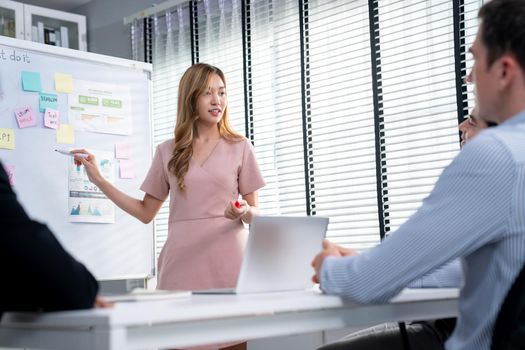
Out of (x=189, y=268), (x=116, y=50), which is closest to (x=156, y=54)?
(x=116, y=50)

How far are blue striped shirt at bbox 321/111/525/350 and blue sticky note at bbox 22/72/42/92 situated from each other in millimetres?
2641

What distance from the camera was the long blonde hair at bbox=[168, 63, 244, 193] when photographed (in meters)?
3.05

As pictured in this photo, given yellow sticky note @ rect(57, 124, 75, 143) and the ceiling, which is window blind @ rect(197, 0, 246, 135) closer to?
yellow sticky note @ rect(57, 124, 75, 143)

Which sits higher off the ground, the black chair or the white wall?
the white wall

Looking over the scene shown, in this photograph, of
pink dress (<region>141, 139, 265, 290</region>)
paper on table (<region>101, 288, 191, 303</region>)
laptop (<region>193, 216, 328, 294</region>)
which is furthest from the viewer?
pink dress (<region>141, 139, 265, 290</region>)

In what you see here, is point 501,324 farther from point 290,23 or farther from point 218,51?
point 218,51

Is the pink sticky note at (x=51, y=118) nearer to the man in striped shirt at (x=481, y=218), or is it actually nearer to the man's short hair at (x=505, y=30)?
the man in striped shirt at (x=481, y=218)

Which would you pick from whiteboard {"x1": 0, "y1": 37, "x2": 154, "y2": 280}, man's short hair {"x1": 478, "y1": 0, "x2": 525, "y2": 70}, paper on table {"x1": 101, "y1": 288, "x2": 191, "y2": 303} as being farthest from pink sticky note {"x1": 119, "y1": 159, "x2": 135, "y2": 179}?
man's short hair {"x1": 478, "y1": 0, "x2": 525, "y2": 70}

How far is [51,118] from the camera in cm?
366

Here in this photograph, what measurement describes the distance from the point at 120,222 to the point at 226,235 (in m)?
1.14

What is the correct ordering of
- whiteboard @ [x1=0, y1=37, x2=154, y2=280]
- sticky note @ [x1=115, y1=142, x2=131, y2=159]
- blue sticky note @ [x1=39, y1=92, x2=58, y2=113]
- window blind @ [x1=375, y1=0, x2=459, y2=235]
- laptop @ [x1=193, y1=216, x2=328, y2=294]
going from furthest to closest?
sticky note @ [x1=115, y1=142, x2=131, y2=159] < blue sticky note @ [x1=39, y1=92, x2=58, y2=113] < whiteboard @ [x1=0, y1=37, x2=154, y2=280] < window blind @ [x1=375, y1=0, x2=459, y2=235] < laptop @ [x1=193, y1=216, x2=328, y2=294]

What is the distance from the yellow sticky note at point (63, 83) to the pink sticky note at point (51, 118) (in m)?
0.12

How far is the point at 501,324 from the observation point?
1260 mm

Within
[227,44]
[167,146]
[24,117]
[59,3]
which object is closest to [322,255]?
[167,146]
